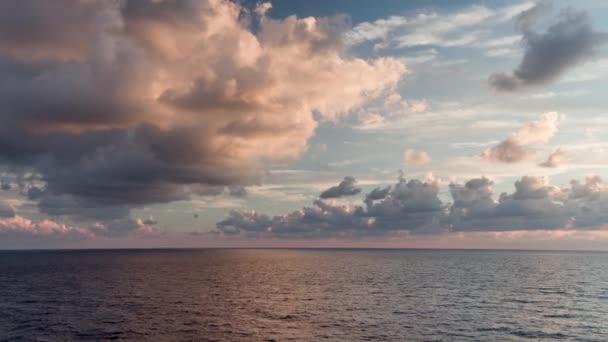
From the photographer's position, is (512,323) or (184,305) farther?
(184,305)

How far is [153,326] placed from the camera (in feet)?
236

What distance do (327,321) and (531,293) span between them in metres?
73.3

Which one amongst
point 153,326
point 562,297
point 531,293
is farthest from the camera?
point 531,293

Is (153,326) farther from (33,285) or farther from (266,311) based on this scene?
(33,285)

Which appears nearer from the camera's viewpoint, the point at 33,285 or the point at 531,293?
the point at 531,293

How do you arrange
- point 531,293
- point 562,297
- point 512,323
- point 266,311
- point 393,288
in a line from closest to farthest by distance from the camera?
point 512,323 < point 266,311 < point 562,297 < point 531,293 < point 393,288

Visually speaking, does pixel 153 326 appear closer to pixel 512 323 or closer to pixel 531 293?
pixel 512 323

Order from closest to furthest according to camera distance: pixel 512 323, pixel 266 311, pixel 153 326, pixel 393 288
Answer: pixel 153 326 < pixel 512 323 < pixel 266 311 < pixel 393 288

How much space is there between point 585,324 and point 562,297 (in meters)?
39.6

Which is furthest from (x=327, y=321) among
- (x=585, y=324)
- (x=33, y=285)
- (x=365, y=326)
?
(x=33, y=285)

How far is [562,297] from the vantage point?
4397 inches

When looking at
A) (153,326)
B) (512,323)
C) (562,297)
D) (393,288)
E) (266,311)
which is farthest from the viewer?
(393,288)

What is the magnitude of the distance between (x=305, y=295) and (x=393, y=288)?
31883 mm

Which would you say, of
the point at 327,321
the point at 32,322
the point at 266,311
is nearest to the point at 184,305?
the point at 266,311
